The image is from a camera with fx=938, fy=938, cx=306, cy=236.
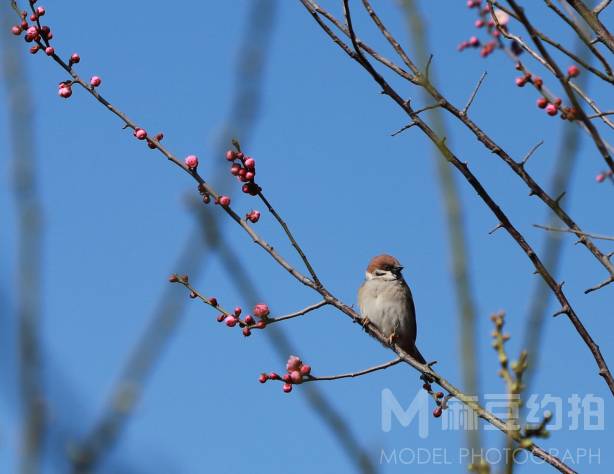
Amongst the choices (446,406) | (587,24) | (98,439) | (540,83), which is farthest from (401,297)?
(98,439)

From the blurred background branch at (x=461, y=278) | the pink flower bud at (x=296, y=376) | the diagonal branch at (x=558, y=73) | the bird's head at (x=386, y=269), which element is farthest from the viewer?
the bird's head at (x=386, y=269)

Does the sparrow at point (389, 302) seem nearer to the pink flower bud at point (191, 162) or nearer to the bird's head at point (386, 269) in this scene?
the bird's head at point (386, 269)

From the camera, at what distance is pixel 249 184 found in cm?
434

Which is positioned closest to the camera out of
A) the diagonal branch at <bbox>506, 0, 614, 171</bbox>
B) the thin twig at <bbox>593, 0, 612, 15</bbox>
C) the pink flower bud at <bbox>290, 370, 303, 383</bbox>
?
the diagonal branch at <bbox>506, 0, 614, 171</bbox>

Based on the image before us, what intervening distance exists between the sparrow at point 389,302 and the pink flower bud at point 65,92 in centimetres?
359

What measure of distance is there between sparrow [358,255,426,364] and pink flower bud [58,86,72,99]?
359cm

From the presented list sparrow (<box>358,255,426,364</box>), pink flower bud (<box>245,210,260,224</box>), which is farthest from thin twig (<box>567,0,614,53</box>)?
sparrow (<box>358,255,426,364</box>)

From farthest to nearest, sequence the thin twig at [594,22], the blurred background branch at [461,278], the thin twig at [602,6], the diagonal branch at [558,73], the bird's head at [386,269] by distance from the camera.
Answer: the bird's head at [386,269] < the thin twig at [602,6] < the thin twig at [594,22] < the diagonal branch at [558,73] < the blurred background branch at [461,278]

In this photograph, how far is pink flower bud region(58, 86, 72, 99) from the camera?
181 inches

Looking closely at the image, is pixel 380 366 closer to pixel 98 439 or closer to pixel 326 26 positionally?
pixel 326 26

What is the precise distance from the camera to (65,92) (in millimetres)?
4594

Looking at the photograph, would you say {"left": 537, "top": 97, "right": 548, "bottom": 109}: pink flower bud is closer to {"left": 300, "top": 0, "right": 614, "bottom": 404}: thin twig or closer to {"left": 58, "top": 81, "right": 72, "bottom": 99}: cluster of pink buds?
{"left": 300, "top": 0, "right": 614, "bottom": 404}: thin twig

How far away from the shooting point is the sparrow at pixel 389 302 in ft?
25.2

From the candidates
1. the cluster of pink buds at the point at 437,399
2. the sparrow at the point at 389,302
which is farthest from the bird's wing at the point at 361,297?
the cluster of pink buds at the point at 437,399
